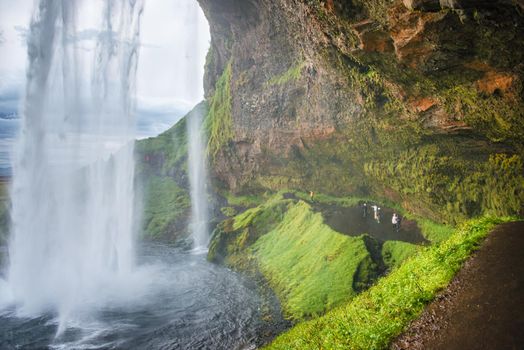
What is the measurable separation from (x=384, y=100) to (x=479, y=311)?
1548 centimetres

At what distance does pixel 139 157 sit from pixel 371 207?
167ft

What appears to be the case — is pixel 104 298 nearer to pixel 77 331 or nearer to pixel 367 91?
pixel 77 331

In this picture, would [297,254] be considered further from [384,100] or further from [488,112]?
[488,112]

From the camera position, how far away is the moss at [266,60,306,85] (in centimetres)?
3316

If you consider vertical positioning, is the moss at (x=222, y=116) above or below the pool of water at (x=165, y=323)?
above

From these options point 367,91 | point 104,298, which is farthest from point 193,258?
point 367,91

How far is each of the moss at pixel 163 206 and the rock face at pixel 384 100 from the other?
512 inches

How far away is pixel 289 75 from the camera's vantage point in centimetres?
3500

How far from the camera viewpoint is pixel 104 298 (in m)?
23.8

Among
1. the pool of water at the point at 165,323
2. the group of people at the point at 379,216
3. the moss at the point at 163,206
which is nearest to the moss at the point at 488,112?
the group of people at the point at 379,216

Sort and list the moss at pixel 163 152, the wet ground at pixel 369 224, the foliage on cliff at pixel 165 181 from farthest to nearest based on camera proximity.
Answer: the moss at pixel 163 152
the foliage on cliff at pixel 165 181
the wet ground at pixel 369 224

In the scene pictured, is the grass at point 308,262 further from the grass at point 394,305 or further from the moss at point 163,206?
the moss at point 163,206

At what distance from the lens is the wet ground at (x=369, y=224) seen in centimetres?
2272

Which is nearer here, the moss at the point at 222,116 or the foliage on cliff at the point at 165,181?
the moss at the point at 222,116
